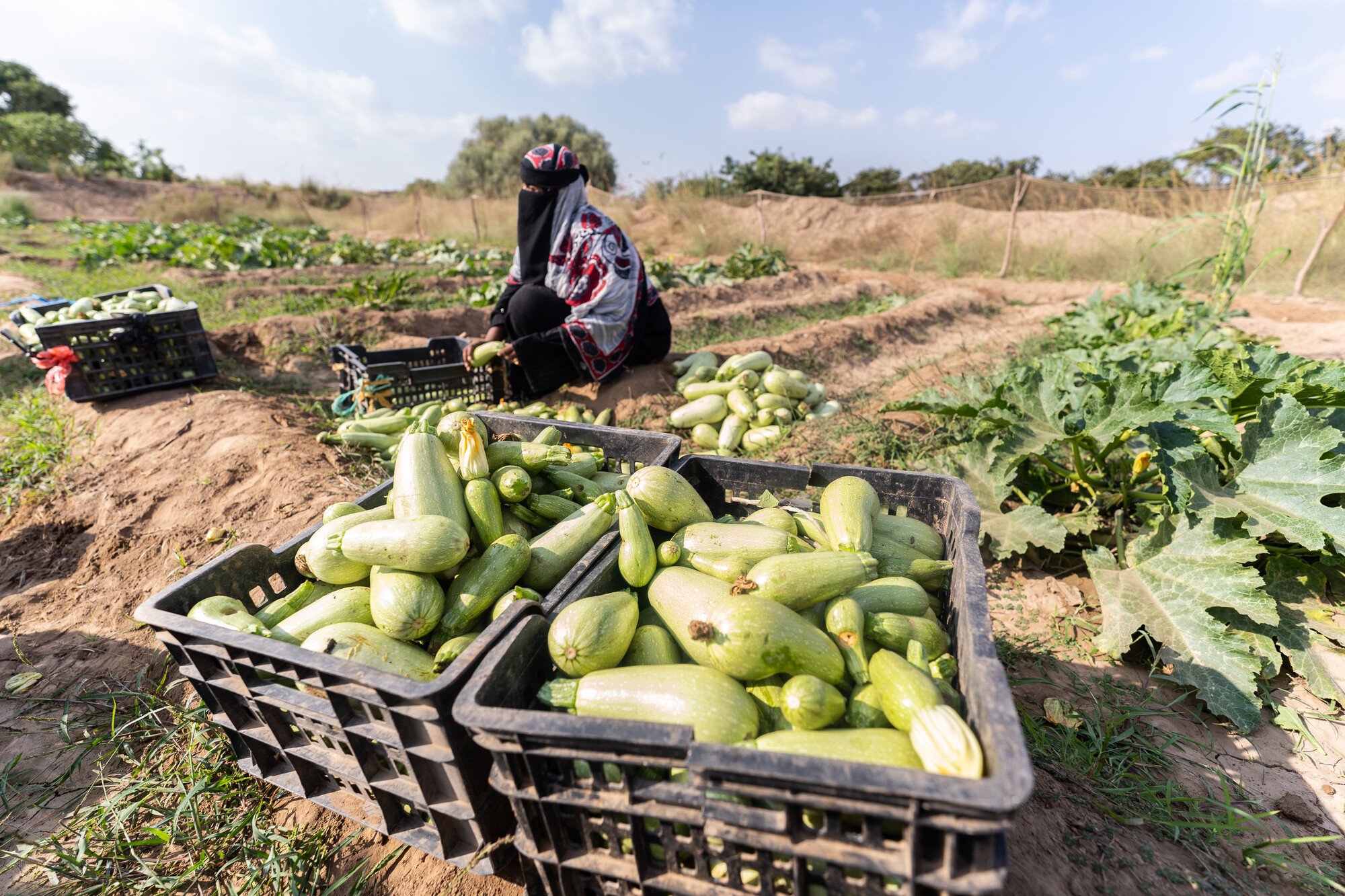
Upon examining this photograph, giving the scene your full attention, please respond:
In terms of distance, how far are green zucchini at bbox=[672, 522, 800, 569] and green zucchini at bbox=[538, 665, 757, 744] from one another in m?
0.46

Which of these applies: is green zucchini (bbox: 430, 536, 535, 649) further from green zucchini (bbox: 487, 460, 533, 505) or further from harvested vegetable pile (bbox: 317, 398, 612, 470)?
harvested vegetable pile (bbox: 317, 398, 612, 470)

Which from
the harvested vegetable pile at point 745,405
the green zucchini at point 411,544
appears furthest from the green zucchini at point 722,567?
the harvested vegetable pile at point 745,405

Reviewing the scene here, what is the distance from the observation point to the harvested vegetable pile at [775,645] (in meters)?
1.39

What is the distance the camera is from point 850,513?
6.91ft

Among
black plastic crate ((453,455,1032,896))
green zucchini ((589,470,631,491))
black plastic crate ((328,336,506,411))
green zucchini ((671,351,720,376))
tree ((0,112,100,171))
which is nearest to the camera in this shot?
black plastic crate ((453,455,1032,896))

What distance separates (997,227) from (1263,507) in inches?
683

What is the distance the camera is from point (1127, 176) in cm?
2894

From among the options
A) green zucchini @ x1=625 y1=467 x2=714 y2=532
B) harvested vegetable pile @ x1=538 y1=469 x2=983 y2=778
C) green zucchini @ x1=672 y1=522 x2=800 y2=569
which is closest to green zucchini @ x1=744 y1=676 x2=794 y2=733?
harvested vegetable pile @ x1=538 y1=469 x2=983 y2=778

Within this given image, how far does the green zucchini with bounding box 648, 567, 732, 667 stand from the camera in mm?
1690

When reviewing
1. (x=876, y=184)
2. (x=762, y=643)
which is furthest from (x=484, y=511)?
(x=876, y=184)

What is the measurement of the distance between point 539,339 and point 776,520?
12.1ft

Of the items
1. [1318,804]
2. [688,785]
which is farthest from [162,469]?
[1318,804]

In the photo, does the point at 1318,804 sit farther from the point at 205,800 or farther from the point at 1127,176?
the point at 1127,176

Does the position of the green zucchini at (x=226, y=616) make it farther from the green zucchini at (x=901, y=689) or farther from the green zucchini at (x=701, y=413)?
the green zucchini at (x=701, y=413)
